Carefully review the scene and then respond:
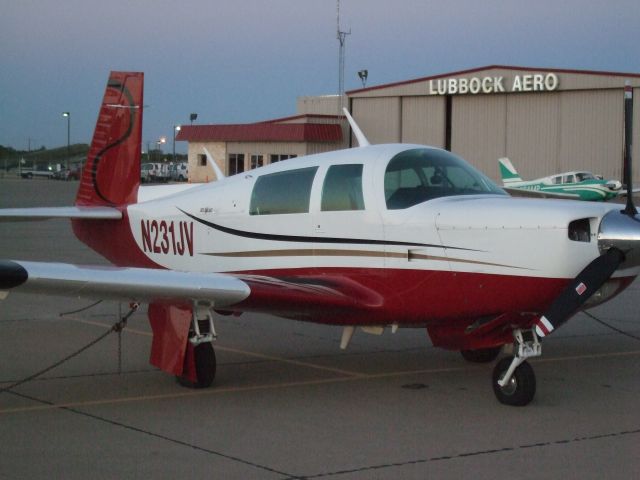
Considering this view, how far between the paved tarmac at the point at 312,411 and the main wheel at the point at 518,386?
90 mm

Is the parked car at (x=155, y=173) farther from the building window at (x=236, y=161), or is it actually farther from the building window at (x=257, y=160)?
the building window at (x=257, y=160)

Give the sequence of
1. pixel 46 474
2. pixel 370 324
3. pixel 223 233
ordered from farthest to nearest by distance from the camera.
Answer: pixel 223 233, pixel 370 324, pixel 46 474

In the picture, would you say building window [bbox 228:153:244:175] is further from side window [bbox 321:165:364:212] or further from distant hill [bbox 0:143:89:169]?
distant hill [bbox 0:143:89:169]

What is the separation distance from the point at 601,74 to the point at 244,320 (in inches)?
1455

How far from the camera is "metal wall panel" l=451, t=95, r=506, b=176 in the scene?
1930 inches

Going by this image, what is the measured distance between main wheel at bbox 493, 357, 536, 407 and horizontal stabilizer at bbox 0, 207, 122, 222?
200 inches

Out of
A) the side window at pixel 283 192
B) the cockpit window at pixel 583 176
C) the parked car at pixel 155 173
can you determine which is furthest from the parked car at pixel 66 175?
the side window at pixel 283 192

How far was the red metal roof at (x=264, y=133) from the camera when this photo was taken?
5322cm

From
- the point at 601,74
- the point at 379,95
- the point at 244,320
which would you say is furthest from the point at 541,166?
the point at 244,320

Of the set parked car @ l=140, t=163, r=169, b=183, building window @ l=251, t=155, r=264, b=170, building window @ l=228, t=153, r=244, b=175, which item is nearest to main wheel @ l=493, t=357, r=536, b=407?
building window @ l=251, t=155, r=264, b=170

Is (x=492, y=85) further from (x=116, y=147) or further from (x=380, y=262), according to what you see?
(x=380, y=262)

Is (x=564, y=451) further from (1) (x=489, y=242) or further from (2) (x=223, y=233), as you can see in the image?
(2) (x=223, y=233)

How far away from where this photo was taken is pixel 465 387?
8.28 metres

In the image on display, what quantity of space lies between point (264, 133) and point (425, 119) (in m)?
10.6
